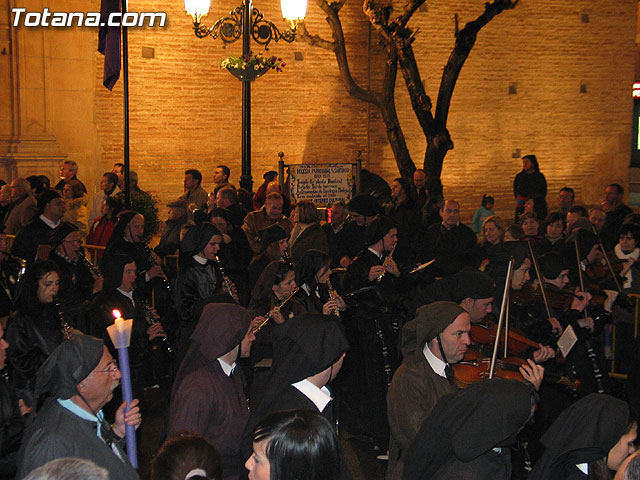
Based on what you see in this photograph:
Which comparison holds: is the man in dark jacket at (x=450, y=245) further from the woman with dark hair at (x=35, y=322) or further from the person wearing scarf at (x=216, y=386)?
the person wearing scarf at (x=216, y=386)

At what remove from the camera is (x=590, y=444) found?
3953 millimetres

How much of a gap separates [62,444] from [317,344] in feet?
4.39

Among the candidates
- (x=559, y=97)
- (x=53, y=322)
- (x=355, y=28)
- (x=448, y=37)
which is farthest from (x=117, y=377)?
(x=559, y=97)

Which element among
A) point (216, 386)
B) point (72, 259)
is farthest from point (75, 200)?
point (216, 386)

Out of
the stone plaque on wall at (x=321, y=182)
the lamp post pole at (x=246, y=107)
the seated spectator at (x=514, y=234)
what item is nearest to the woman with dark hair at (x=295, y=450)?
the seated spectator at (x=514, y=234)

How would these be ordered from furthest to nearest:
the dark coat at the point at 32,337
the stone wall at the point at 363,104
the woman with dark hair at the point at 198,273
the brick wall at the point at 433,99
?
the brick wall at the point at 433,99 < the stone wall at the point at 363,104 < the woman with dark hair at the point at 198,273 < the dark coat at the point at 32,337

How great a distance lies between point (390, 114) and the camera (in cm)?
1850

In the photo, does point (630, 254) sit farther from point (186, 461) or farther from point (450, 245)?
point (186, 461)

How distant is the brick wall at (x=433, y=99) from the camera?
1844cm

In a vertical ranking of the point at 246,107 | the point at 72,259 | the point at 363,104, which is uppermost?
the point at 363,104

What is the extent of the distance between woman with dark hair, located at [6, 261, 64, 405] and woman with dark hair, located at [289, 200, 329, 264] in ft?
11.5

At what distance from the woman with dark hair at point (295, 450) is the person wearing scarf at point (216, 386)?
4.79ft

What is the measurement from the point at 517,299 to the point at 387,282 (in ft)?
4.53

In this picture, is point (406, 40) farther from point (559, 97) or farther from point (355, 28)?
point (559, 97)
